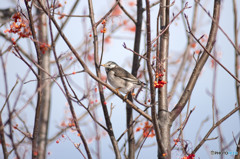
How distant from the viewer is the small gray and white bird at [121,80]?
4.31m

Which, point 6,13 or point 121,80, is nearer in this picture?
point 6,13

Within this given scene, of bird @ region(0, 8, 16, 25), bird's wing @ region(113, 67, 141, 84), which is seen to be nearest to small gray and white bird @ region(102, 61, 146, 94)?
bird's wing @ region(113, 67, 141, 84)

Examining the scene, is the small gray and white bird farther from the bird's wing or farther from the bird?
the bird

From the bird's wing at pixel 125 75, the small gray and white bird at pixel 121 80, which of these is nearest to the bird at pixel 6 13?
the small gray and white bird at pixel 121 80

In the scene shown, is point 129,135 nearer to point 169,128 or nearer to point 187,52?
point 169,128

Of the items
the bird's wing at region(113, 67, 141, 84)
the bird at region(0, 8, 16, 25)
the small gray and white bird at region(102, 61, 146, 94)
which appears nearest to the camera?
the bird's wing at region(113, 67, 141, 84)

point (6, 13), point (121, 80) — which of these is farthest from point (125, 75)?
point (6, 13)

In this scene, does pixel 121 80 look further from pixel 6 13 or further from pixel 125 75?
pixel 6 13

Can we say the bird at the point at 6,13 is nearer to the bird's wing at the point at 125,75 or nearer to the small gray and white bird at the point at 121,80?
the small gray and white bird at the point at 121,80

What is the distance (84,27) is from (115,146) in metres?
1.64

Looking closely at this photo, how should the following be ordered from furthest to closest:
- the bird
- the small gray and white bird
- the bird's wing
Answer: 1. the bird
2. the small gray and white bird
3. the bird's wing

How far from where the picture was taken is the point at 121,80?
4684 mm

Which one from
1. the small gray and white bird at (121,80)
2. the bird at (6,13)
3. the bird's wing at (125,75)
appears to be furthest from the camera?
the bird at (6,13)

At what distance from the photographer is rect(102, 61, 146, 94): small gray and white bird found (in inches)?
170
